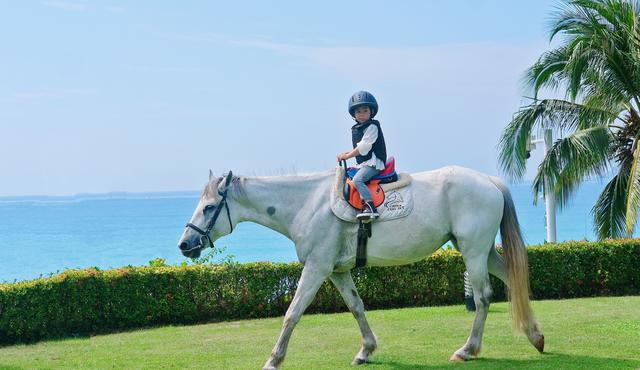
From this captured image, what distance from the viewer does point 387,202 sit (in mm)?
8180

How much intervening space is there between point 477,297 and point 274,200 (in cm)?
223

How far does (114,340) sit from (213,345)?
184 centimetres

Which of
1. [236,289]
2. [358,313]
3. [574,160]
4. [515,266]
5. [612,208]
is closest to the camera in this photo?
[515,266]

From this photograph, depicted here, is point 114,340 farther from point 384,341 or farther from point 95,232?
point 95,232

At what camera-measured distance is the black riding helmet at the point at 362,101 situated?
8258mm

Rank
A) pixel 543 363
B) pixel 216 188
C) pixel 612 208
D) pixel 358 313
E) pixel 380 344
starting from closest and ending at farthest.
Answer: pixel 543 363 < pixel 216 188 < pixel 358 313 < pixel 380 344 < pixel 612 208

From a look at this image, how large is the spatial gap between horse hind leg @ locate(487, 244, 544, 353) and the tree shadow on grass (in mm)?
152

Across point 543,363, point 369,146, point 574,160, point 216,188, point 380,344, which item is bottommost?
point 380,344

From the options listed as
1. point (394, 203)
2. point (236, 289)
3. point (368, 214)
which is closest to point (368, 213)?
point (368, 214)

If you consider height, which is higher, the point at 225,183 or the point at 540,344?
the point at 225,183

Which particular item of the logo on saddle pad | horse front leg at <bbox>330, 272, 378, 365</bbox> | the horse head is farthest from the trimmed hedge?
the logo on saddle pad

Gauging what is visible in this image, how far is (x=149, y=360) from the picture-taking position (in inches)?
363

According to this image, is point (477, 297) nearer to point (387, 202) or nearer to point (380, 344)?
point (387, 202)

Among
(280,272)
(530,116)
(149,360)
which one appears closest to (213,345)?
(149,360)
